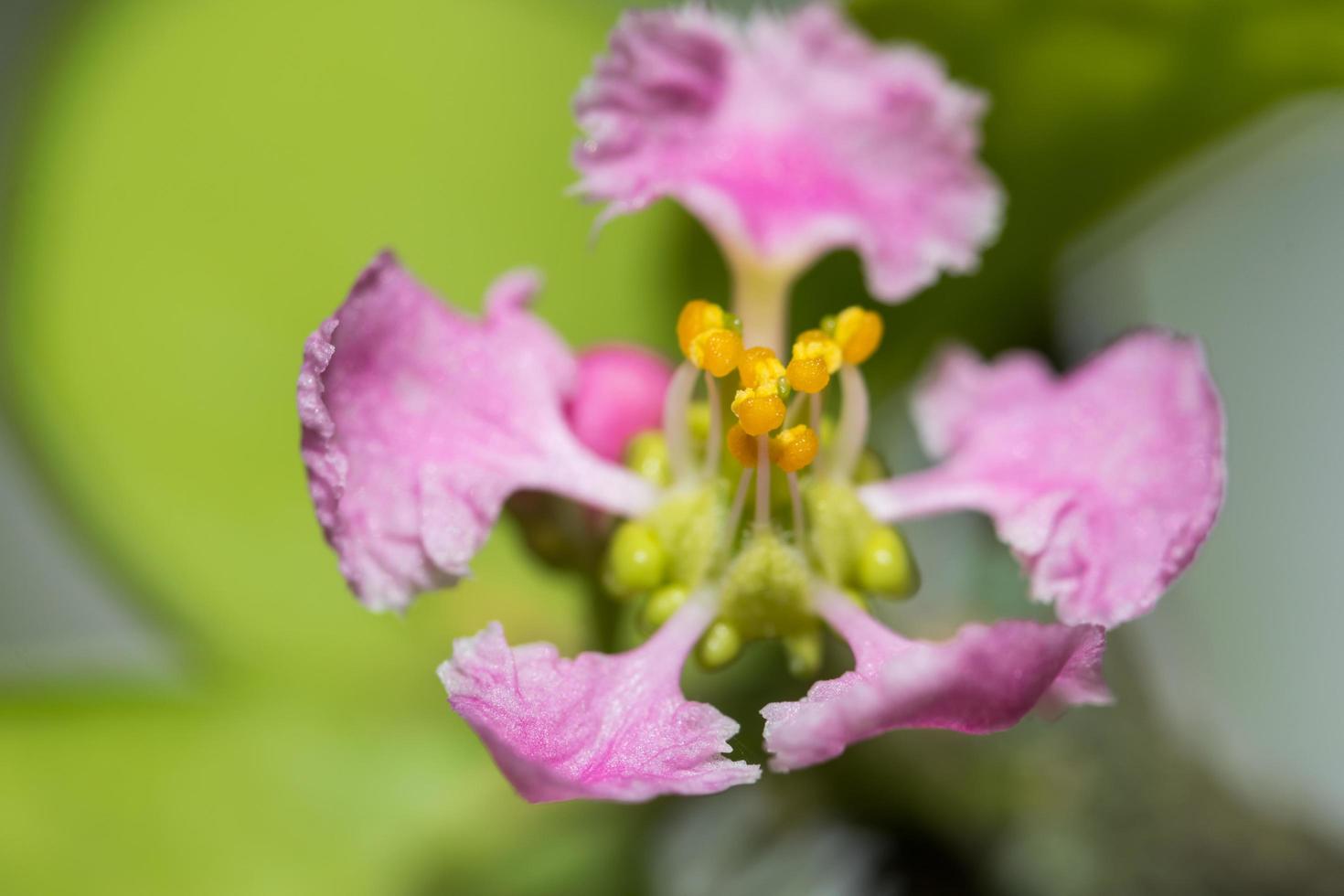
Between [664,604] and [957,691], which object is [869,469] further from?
[957,691]

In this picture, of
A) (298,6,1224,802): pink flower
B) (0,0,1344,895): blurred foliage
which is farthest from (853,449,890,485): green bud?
(0,0,1344,895): blurred foliage

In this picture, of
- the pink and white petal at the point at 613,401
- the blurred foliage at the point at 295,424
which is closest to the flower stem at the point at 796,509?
the pink and white petal at the point at 613,401

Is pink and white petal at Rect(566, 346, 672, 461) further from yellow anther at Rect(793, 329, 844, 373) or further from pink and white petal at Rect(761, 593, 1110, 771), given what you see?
pink and white petal at Rect(761, 593, 1110, 771)

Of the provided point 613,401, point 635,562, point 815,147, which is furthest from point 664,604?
point 815,147

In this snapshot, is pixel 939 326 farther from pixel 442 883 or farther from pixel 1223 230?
pixel 442 883

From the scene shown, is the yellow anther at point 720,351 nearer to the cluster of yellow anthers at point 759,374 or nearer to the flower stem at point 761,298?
the cluster of yellow anthers at point 759,374
